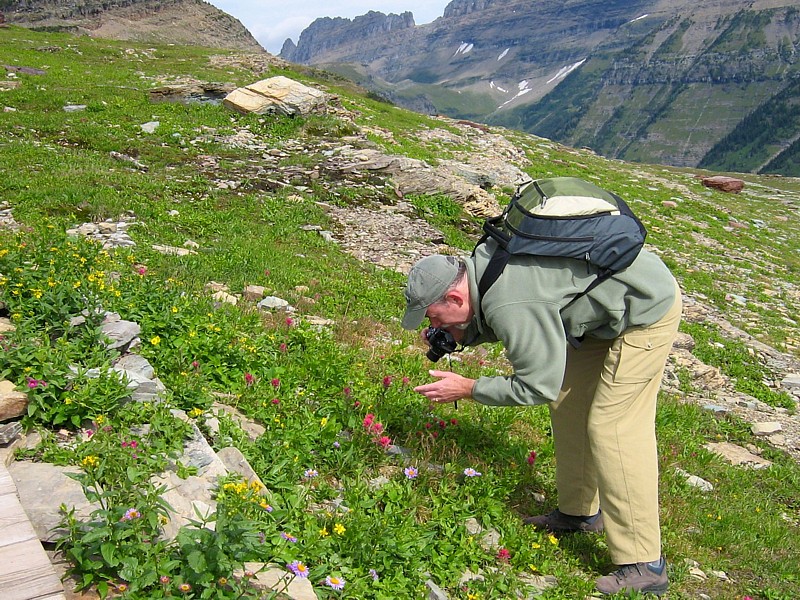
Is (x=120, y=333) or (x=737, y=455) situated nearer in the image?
(x=120, y=333)

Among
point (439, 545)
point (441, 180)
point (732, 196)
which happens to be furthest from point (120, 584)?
point (732, 196)

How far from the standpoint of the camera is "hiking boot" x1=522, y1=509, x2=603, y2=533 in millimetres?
4969

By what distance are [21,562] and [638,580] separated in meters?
4.05

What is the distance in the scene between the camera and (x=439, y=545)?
166 inches

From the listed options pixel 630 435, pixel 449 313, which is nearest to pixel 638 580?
pixel 630 435

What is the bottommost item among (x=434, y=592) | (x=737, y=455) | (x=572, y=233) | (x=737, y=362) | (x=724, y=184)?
(x=737, y=362)

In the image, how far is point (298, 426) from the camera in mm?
4988

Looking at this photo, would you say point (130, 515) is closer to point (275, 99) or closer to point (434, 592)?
point (434, 592)

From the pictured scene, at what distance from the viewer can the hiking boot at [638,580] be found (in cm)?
430

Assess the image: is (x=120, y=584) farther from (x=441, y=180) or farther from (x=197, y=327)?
(x=441, y=180)

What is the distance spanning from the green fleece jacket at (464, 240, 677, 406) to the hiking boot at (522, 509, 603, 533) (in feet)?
5.40

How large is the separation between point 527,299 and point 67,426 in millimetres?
3272

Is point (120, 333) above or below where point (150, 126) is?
below

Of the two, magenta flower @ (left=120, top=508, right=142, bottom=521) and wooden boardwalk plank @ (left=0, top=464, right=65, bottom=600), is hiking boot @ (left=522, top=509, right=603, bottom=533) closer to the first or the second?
magenta flower @ (left=120, top=508, right=142, bottom=521)
